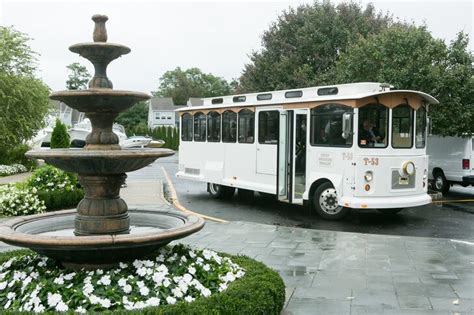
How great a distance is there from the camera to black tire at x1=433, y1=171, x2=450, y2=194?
58.7 feet

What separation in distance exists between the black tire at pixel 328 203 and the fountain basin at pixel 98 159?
24.6 ft

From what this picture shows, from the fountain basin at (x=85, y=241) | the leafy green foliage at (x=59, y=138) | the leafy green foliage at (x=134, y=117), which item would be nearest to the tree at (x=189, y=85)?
the leafy green foliage at (x=134, y=117)

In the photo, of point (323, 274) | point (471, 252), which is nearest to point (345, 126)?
point (471, 252)

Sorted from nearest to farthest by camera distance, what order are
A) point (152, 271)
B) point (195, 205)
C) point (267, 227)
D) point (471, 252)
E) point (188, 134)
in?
point (152, 271), point (471, 252), point (267, 227), point (195, 205), point (188, 134)

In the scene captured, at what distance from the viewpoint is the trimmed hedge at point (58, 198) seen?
44.5ft

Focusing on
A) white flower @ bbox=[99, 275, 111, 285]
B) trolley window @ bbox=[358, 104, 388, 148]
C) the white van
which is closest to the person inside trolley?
trolley window @ bbox=[358, 104, 388, 148]

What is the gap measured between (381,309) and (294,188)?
7.44 m

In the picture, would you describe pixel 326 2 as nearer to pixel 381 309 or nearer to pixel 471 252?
pixel 471 252

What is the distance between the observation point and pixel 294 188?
13.3 meters

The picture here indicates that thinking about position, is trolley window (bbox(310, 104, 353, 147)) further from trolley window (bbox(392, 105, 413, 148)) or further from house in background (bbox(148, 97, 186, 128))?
house in background (bbox(148, 97, 186, 128))

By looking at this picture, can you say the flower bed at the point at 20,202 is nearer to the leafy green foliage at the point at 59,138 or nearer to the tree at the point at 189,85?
the leafy green foliage at the point at 59,138

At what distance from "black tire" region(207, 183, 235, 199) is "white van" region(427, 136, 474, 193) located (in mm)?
6943

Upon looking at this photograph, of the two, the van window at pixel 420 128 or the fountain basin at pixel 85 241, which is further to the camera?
the van window at pixel 420 128

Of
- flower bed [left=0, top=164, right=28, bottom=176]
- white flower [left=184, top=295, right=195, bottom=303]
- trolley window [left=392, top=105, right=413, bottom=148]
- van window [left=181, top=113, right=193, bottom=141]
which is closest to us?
white flower [left=184, top=295, right=195, bottom=303]
